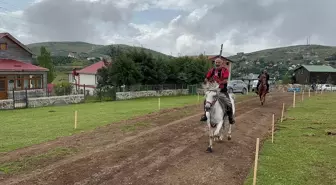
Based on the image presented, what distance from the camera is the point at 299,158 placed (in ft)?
35.2

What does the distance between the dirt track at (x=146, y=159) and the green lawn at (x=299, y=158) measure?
64cm

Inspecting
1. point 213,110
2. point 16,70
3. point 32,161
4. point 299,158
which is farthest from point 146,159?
point 16,70

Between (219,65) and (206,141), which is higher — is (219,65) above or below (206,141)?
above

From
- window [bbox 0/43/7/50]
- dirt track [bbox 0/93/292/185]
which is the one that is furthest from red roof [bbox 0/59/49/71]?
dirt track [bbox 0/93/292/185]

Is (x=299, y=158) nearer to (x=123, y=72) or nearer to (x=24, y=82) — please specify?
(x=123, y=72)

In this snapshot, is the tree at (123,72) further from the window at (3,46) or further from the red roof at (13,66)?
the window at (3,46)

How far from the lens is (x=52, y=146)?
11820mm

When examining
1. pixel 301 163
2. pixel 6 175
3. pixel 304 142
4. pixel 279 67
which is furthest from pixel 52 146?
pixel 279 67

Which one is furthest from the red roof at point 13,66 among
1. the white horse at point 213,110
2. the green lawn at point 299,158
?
the green lawn at point 299,158

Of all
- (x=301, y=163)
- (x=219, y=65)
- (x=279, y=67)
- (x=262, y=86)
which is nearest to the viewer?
(x=301, y=163)

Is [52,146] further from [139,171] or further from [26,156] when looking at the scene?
[139,171]

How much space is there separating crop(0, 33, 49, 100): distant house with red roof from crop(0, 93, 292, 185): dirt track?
27.3 meters

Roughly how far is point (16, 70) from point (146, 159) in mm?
32721

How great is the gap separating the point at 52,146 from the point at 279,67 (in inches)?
5629
